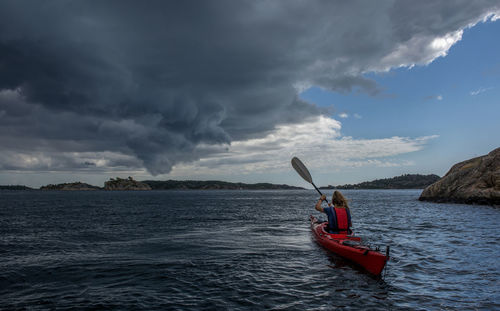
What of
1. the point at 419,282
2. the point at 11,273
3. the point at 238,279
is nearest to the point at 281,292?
the point at 238,279

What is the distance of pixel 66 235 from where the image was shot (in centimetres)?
2156

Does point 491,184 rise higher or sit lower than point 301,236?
higher

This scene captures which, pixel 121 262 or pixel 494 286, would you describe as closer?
pixel 494 286

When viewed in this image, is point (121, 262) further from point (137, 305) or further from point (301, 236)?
point (301, 236)

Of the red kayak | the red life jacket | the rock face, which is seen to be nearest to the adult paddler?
the red life jacket

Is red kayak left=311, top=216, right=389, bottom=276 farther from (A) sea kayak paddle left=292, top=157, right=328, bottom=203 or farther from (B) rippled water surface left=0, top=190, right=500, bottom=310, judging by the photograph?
(A) sea kayak paddle left=292, top=157, right=328, bottom=203

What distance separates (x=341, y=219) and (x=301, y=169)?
8.06 meters

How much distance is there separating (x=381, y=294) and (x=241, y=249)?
Answer: 8.67 m

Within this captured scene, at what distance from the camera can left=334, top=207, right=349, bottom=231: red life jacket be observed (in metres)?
15.7

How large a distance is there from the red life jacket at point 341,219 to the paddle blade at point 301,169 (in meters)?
7.45

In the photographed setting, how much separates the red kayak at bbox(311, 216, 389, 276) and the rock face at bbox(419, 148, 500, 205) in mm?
36912

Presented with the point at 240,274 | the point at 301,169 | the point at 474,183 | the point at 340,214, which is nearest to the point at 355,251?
the point at 340,214

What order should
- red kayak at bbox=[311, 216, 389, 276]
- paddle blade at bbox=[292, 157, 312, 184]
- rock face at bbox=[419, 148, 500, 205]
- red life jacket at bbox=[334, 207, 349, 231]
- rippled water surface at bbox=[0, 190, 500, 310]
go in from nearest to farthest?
rippled water surface at bbox=[0, 190, 500, 310] → red kayak at bbox=[311, 216, 389, 276] → red life jacket at bbox=[334, 207, 349, 231] → paddle blade at bbox=[292, 157, 312, 184] → rock face at bbox=[419, 148, 500, 205]

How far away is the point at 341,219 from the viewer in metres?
15.8
